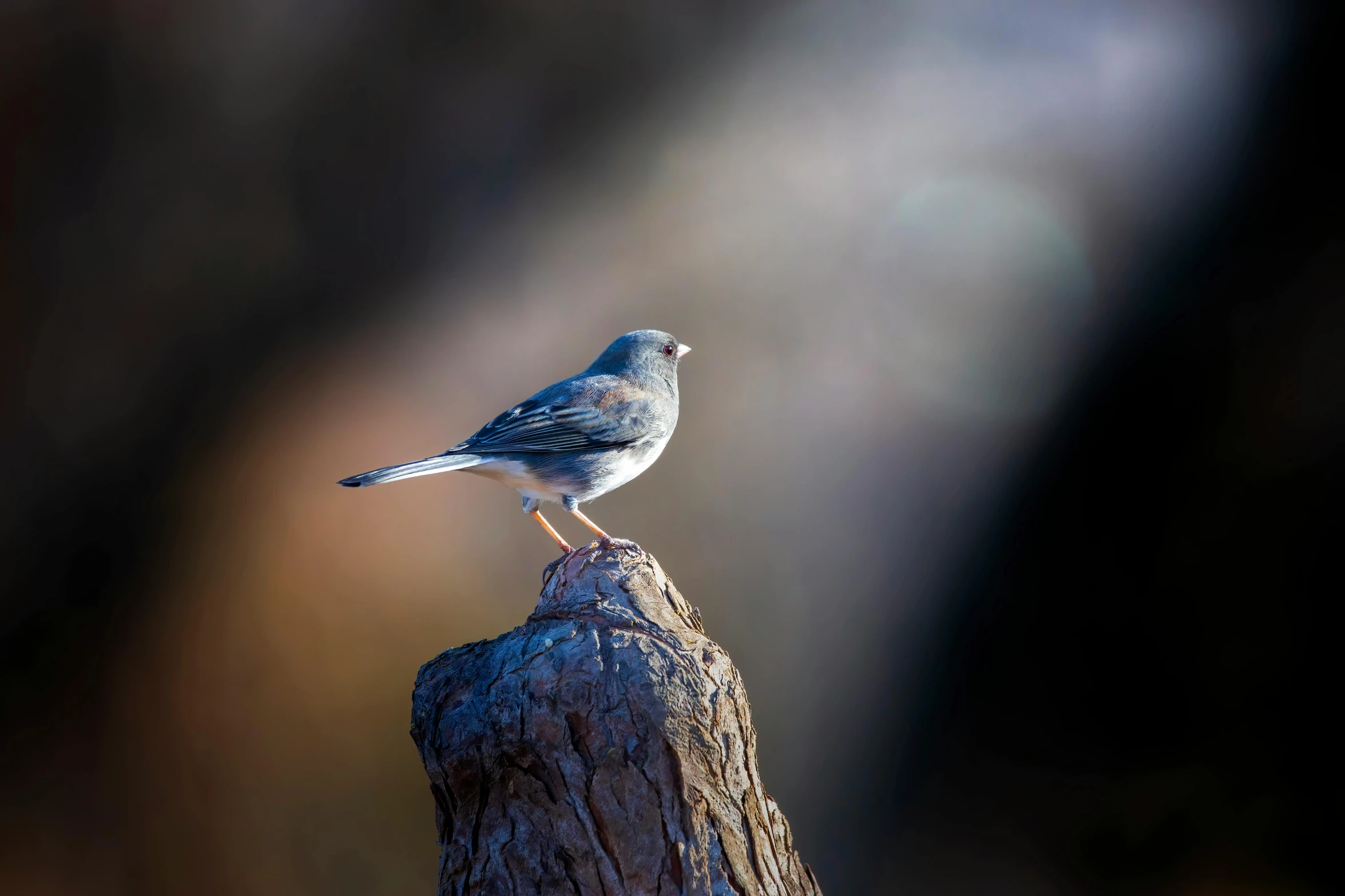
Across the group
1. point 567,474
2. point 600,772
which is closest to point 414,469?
point 567,474

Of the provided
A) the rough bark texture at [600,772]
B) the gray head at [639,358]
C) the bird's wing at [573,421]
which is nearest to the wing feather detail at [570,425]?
the bird's wing at [573,421]

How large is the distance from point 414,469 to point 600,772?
0.86 meters

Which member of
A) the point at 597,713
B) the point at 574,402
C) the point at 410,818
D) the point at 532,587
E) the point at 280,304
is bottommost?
the point at 410,818

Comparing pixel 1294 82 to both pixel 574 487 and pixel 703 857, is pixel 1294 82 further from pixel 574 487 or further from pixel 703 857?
pixel 703 857

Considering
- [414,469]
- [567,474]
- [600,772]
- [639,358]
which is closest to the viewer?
[600,772]

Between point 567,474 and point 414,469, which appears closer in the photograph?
point 414,469

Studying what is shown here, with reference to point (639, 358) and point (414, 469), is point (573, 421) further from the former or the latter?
point (414, 469)

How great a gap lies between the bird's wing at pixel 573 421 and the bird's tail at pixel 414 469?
0.21 feet

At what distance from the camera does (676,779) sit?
4.21ft

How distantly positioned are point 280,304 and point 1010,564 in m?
3.20

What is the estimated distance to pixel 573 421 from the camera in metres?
2.29

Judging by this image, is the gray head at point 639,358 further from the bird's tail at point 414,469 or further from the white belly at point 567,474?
the bird's tail at point 414,469

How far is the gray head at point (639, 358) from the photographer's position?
8.52 feet

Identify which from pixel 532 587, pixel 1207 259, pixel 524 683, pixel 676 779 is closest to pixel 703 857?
pixel 676 779
